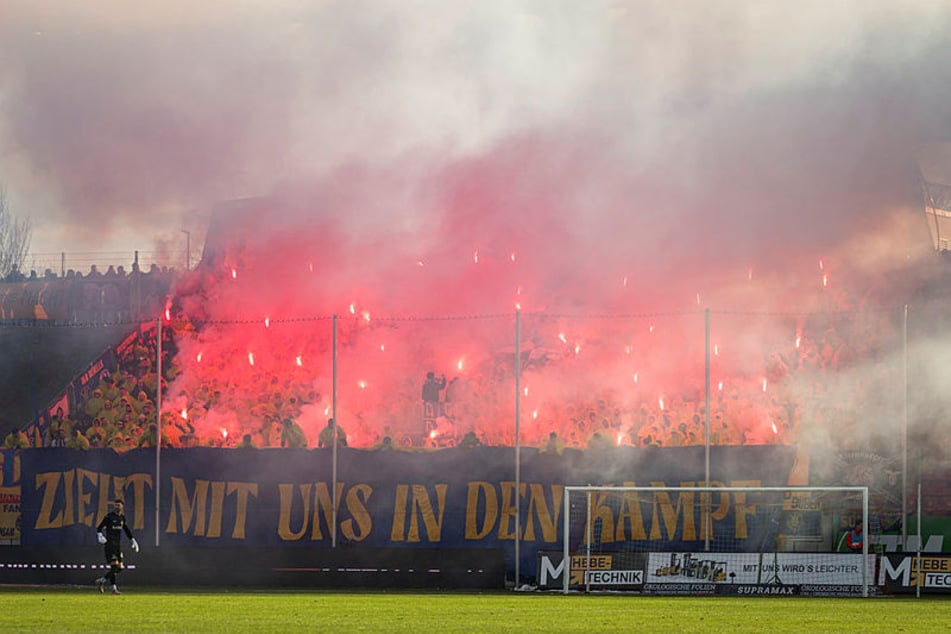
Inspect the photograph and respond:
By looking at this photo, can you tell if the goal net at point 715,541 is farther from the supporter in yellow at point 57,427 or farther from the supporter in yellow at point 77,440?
the supporter in yellow at point 57,427

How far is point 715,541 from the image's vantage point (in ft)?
102

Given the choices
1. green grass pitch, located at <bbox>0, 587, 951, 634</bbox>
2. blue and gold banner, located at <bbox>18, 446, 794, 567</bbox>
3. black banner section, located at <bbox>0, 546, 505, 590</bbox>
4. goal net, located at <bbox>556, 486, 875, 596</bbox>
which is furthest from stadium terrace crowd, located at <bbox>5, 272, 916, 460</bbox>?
green grass pitch, located at <bbox>0, 587, 951, 634</bbox>

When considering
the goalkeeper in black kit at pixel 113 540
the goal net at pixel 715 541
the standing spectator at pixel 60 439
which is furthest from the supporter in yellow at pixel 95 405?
the goal net at pixel 715 541

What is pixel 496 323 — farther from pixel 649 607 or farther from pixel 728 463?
pixel 649 607

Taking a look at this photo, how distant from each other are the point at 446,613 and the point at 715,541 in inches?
391

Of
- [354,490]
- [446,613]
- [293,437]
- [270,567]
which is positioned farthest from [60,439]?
[446,613]

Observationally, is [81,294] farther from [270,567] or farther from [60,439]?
[270,567]

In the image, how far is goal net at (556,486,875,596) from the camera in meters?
28.8

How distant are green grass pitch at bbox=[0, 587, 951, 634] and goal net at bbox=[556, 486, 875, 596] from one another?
0.96m

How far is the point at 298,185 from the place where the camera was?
42094 millimetres

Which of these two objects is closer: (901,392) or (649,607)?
(649,607)

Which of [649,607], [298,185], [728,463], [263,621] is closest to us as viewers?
[263,621]

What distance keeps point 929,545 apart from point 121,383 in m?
20.8

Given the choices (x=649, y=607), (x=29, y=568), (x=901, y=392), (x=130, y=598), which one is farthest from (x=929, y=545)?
(x=29, y=568)
